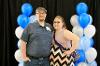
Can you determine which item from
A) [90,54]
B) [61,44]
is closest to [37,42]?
[61,44]

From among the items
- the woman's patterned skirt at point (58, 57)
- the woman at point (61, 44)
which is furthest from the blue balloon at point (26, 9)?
the woman's patterned skirt at point (58, 57)

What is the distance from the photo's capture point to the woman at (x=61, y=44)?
3.43 meters

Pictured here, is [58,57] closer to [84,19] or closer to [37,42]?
[37,42]

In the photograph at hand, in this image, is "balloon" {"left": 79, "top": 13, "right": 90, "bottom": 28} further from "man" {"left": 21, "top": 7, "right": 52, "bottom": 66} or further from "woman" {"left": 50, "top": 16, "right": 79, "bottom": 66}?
"man" {"left": 21, "top": 7, "right": 52, "bottom": 66}

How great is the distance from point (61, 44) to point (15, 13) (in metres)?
2.05

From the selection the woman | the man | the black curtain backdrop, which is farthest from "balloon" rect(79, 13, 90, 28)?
the man

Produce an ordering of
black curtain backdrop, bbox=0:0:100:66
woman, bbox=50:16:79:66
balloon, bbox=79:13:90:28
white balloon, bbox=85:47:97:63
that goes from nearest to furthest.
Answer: woman, bbox=50:16:79:66 → balloon, bbox=79:13:90:28 → white balloon, bbox=85:47:97:63 → black curtain backdrop, bbox=0:0:100:66

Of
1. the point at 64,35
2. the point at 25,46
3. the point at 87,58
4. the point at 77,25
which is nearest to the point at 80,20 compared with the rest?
the point at 77,25

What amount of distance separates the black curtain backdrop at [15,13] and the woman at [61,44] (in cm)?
176

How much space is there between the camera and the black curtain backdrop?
521 cm

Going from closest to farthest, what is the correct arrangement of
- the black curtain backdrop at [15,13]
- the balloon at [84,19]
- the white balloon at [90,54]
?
1. the balloon at [84,19]
2. the white balloon at [90,54]
3. the black curtain backdrop at [15,13]

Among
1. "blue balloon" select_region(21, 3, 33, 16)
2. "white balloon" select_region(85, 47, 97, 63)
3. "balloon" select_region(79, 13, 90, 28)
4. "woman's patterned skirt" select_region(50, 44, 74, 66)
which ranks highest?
"blue balloon" select_region(21, 3, 33, 16)

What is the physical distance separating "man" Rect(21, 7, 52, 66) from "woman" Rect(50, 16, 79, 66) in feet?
0.30

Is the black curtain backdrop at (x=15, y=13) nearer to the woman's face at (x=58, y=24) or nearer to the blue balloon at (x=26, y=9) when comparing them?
the blue balloon at (x=26, y=9)
